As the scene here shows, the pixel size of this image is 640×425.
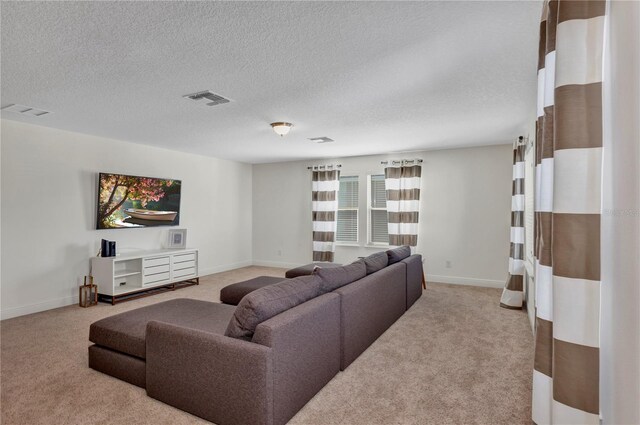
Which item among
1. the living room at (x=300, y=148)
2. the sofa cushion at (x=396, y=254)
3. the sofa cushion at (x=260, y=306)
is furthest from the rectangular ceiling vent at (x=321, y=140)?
the sofa cushion at (x=260, y=306)

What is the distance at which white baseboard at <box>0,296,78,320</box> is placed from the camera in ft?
13.5

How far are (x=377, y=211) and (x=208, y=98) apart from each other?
4.13 m

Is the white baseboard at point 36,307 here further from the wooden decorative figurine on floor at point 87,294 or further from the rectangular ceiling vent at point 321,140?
the rectangular ceiling vent at point 321,140

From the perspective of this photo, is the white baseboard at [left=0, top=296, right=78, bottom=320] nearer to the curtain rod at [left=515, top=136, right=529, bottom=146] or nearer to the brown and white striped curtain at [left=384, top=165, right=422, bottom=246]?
the brown and white striped curtain at [left=384, top=165, right=422, bottom=246]

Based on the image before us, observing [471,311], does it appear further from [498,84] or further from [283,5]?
[283,5]

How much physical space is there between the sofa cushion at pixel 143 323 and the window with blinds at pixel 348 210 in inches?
158

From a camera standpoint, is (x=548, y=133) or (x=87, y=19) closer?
(x=548, y=133)

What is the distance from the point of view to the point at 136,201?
5.36 m

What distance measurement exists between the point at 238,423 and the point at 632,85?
2274 mm

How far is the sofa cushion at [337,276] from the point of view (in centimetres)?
276

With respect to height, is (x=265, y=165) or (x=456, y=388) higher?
(x=265, y=165)

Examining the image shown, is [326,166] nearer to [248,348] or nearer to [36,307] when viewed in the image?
[36,307]

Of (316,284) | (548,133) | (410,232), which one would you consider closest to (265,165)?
(410,232)

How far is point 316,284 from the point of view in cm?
265
